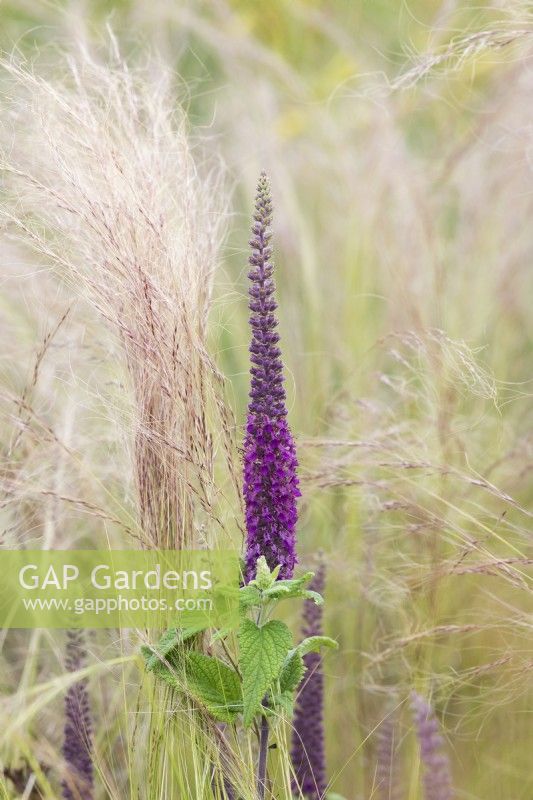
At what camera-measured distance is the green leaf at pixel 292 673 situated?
938mm

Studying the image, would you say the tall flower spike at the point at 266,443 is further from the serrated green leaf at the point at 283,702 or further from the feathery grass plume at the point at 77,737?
the feathery grass plume at the point at 77,737

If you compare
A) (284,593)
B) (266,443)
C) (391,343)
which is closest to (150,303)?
(266,443)

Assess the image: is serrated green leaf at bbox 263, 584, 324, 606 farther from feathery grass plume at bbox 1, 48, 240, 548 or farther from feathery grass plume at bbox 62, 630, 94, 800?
feathery grass plume at bbox 62, 630, 94, 800

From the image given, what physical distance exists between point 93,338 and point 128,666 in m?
0.42

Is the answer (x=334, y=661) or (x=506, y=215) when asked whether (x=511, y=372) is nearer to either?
(x=506, y=215)

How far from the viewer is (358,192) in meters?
1.84

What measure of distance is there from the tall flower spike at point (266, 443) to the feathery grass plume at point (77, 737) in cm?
31

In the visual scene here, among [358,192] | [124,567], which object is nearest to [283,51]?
[358,192]

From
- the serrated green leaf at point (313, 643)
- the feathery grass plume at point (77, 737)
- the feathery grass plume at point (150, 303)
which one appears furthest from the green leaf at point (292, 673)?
the feathery grass plume at point (77, 737)

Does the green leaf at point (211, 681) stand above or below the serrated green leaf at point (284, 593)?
below

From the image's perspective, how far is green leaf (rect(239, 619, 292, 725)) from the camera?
89cm

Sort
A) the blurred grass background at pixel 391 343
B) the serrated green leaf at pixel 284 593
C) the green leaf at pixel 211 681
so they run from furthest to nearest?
the blurred grass background at pixel 391 343, the green leaf at pixel 211 681, the serrated green leaf at pixel 284 593

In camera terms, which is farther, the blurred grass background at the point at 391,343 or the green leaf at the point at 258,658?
the blurred grass background at the point at 391,343

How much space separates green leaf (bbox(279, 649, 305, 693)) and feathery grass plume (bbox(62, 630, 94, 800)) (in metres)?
0.27
